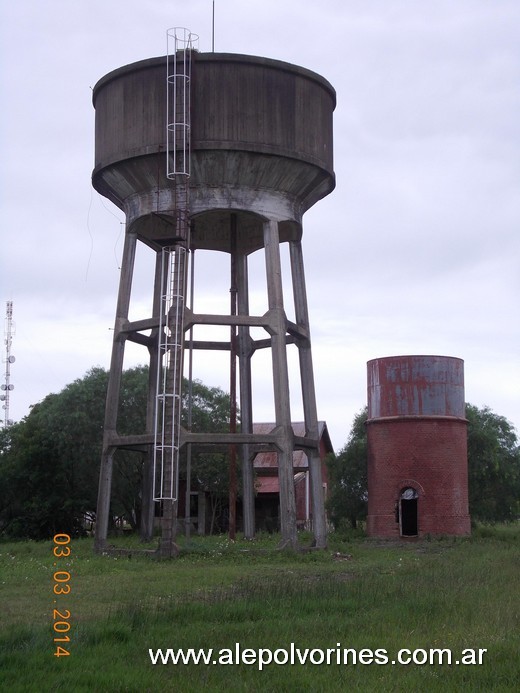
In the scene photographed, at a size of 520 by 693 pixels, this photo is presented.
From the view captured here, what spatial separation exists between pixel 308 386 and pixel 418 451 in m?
10.6

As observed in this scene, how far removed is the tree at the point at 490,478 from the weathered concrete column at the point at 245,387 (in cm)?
1315

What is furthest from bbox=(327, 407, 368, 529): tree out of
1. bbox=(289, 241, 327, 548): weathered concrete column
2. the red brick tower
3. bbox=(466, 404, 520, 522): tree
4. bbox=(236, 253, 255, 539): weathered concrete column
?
bbox=(289, 241, 327, 548): weathered concrete column

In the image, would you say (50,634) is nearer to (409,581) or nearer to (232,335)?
(409,581)

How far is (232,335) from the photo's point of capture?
27.0 meters

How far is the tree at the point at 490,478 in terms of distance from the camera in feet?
127

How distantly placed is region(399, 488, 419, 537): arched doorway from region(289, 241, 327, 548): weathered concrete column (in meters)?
9.90

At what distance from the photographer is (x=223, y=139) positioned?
24.1 m

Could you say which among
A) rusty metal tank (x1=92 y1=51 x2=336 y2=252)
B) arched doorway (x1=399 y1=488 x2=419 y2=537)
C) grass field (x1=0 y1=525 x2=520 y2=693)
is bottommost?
grass field (x1=0 y1=525 x2=520 y2=693)

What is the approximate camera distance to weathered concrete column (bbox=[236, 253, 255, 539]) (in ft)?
90.4

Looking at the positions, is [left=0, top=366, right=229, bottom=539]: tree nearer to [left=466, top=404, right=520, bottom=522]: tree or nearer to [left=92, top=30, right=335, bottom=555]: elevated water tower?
[left=466, top=404, right=520, bottom=522]: tree

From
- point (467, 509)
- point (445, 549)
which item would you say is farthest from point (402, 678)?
point (467, 509)

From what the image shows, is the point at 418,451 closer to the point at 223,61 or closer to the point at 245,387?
the point at 245,387
